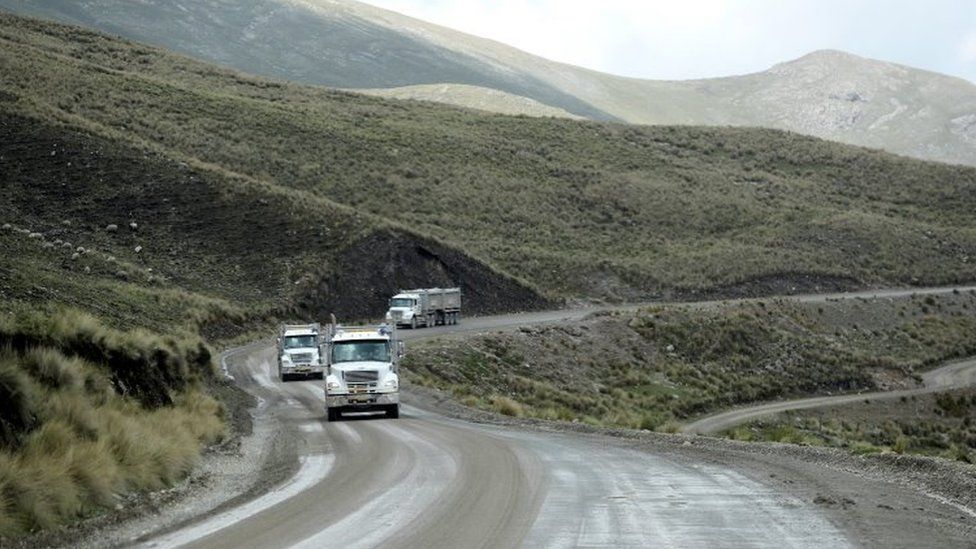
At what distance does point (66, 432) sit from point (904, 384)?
164ft

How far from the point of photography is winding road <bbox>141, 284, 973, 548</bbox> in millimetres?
12250

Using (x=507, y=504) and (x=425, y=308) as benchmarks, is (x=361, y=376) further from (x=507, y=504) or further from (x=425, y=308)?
(x=425, y=308)

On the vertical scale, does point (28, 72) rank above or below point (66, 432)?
above

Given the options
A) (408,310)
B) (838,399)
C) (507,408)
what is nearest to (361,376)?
(507,408)

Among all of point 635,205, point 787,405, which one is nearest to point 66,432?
point 787,405

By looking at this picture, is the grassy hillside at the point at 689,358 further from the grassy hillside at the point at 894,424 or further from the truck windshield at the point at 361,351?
the truck windshield at the point at 361,351

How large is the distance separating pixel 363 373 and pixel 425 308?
3496 cm

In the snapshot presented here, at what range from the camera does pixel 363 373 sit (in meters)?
29.7

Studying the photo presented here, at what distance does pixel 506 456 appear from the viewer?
20.6 metres

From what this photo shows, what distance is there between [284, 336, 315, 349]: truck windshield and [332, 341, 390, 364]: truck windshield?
14.4 m

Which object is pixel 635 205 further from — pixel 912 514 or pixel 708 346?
pixel 912 514

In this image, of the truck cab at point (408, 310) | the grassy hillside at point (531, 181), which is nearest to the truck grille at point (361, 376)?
the truck cab at point (408, 310)

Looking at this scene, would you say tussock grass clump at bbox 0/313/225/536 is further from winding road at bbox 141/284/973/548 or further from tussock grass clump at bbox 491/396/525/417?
tussock grass clump at bbox 491/396/525/417

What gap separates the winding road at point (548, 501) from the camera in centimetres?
1225
